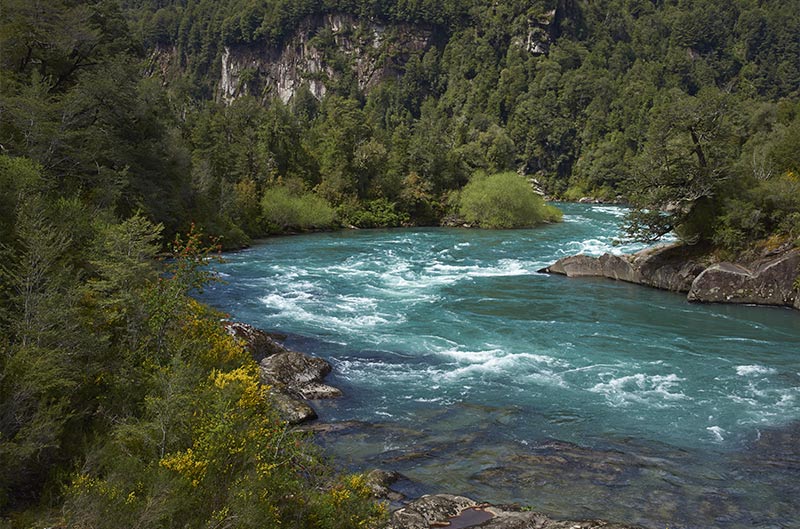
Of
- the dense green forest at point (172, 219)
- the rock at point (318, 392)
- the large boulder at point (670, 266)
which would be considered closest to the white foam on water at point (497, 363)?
the rock at point (318, 392)

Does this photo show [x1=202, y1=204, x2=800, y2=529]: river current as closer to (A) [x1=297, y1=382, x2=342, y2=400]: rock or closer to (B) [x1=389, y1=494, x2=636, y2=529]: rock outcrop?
(A) [x1=297, y1=382, x2=342, y2=400]: rock

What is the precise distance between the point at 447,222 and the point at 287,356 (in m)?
55.5

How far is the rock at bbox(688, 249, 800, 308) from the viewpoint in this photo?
94.8 ft

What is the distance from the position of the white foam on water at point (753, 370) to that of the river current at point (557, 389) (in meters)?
0.07

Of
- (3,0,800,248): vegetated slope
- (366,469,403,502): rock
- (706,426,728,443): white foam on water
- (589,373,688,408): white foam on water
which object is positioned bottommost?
(706,426,728,443): white foam on water

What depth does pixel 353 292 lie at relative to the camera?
3133cm

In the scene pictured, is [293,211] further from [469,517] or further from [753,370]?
[469,517]

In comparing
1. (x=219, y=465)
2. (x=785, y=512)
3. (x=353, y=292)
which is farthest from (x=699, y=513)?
(x=353, y=292)

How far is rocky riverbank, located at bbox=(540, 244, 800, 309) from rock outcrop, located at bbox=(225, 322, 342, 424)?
21216 mm

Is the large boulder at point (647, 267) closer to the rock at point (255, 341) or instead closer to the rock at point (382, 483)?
the rock at point (255, 341)

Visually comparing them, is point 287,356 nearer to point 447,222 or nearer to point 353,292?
point 353,292

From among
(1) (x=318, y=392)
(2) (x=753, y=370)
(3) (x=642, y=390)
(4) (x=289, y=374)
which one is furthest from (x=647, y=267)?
(4) (x=289, y=374)

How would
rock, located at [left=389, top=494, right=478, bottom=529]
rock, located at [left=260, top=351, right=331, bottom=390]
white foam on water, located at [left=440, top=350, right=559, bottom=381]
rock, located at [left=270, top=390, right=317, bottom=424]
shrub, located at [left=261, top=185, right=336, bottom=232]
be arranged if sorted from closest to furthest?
rock, located at [left=389, top=494, right=478, bottom=529], rock, located at [left=270, top=390, right=317, bottom=424], rock, located at [left=260, top=351, right=331, bottom=390], white foam on water, located at [left=440, top=350, right=559, bottom=381], shrub, located at [left=261, top=185, right=336, bottom=232]

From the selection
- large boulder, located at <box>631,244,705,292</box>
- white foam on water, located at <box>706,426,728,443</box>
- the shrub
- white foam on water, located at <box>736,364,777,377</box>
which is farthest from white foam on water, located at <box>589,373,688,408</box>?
the shrub
